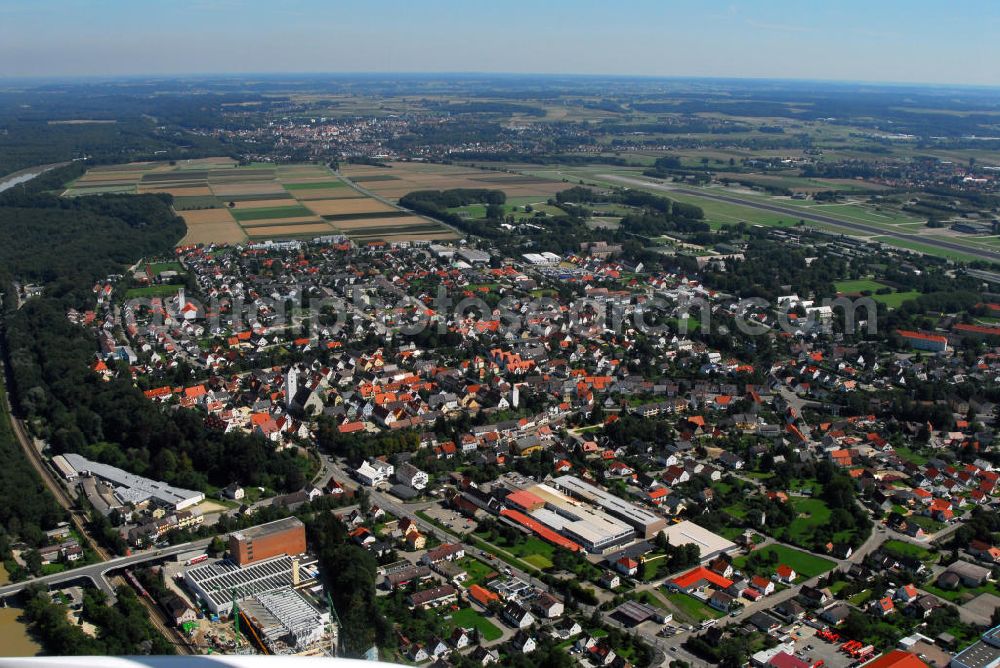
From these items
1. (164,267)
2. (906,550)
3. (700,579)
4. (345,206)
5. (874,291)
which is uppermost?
(345,206)

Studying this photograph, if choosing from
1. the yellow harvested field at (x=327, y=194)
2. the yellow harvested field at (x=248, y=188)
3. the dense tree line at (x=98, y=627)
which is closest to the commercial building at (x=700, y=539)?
the dense tree line at (x=98, y=627)

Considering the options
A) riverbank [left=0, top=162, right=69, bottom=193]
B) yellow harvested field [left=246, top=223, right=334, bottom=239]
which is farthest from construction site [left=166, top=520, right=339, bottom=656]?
riverbank [left=0, top=162, right=69, bottom=193]

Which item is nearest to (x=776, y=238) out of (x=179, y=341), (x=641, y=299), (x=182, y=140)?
(x=641, y=299)

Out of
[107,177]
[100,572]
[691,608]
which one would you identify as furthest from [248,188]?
[691,608]

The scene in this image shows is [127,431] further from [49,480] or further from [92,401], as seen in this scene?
[49,480]

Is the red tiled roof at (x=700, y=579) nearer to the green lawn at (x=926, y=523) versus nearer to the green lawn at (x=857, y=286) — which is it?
the green lawn at (x=926, y=523)

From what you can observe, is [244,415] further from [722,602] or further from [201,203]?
[201,203]
